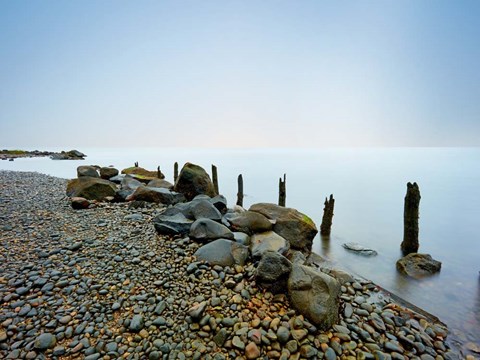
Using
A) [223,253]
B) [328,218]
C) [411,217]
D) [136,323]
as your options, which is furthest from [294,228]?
[328,218]

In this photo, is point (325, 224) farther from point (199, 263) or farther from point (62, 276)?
point (62, 276)

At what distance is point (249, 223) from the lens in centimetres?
737

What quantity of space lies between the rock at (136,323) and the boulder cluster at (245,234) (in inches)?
57.7

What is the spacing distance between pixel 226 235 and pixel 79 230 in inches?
152

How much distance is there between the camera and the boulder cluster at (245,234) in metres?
4.16

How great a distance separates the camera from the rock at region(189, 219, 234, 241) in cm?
585

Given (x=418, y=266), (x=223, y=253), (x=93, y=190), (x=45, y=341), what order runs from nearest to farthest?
(x=45, y=341) → (x=223, y=253) → (x=418, y=266) → (x=93, y=190)

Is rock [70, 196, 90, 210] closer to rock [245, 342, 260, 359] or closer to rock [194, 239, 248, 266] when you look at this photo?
rock [194, 239, 248, 266]

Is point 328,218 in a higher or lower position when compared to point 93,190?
lower

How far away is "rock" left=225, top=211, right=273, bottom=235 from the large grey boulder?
291 cm

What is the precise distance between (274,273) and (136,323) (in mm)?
2373

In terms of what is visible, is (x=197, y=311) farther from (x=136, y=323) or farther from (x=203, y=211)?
(x=203, y=211)

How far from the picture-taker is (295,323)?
382cm

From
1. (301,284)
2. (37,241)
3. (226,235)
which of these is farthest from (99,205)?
(301,284)
